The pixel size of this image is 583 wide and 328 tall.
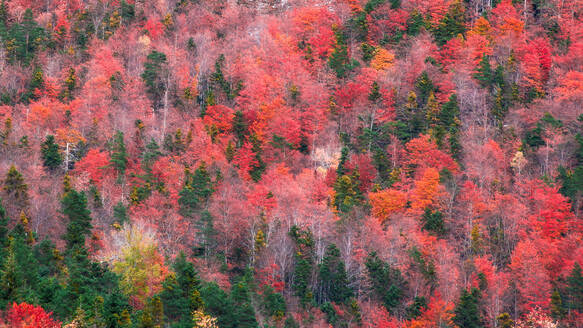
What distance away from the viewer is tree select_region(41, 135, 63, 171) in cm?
8012

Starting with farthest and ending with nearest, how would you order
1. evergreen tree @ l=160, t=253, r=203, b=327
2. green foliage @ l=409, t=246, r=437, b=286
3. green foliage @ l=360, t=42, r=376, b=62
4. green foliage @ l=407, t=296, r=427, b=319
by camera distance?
green foliage @ l=360, t=42, r=376, b=62, green foliage @ l=409, t=246, r=437, b=286, green foliage @ l=407, t=296, r=427, b=319, evergreen tree @ l=160, t=253, r=203, b=327

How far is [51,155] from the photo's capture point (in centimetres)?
8019

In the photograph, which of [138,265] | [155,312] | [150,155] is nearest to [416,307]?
[155,312]

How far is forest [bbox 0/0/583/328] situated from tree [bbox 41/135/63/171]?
150 millimetres

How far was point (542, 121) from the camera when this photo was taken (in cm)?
8088

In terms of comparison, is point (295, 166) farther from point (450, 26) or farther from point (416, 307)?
point (450, 26)

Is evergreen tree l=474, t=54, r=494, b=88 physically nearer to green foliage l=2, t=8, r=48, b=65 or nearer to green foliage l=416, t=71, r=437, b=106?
green foliage l=416, t=71, r=437, b=106

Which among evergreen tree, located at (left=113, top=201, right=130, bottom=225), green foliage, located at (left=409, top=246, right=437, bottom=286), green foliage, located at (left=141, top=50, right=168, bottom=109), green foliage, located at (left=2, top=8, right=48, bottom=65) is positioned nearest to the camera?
green foliage, located at (left=409, top=246, right=437, bottom=286)

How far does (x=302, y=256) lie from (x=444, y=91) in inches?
1251

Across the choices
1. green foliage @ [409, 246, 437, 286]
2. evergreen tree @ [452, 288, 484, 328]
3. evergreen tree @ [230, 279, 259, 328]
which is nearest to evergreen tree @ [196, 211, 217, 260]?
evergreen tree @ [230, 279, 259, 328]

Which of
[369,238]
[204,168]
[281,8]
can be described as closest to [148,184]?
[204,168]

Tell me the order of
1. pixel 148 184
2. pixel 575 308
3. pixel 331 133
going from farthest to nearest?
pixel 331 133
pixel 148 184
pixel 575 308

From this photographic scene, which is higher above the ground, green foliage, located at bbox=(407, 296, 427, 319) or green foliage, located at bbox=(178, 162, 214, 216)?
green foliage, located at bbox=(178, 162, 214, 216)

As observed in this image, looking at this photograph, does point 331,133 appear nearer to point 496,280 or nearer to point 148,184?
point 148,184
